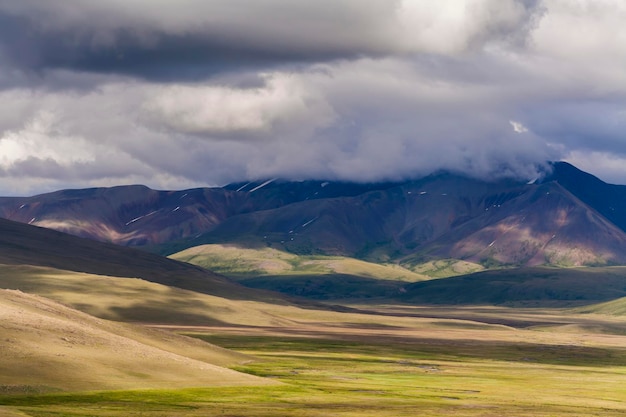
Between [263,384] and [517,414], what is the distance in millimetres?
45892

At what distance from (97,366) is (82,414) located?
130ft

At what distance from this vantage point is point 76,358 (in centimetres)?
15262

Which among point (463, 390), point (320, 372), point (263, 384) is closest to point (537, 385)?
point (463, 390)

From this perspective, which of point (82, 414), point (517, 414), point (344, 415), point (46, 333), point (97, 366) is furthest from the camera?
point (46, 333)

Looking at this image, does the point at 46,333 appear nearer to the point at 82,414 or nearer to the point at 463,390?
the point at 82,414

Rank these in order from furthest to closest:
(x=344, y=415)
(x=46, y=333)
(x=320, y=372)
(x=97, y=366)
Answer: (x=320, y=372) < (x=46, y=333) < (x=97, y=366) < (x=344, y=415)

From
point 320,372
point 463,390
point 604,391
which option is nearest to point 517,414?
point 463,390

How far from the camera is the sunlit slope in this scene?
14043cm

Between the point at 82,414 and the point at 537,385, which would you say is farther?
the point at 537,385

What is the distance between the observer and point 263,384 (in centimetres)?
16412

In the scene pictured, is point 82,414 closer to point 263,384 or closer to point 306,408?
point 306,408

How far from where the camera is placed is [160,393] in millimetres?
140875

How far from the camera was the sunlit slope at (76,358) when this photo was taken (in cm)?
14043

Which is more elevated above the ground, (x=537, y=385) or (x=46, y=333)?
(x=46, y=333)
